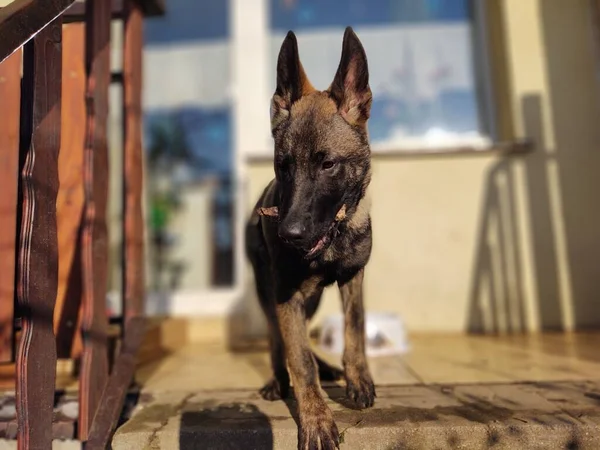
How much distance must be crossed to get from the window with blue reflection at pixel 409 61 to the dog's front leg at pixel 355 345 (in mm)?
2935

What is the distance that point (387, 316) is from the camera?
340cm

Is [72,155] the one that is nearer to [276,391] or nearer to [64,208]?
[64,208]

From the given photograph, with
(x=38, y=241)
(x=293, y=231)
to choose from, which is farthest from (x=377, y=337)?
(x=38, y=241)

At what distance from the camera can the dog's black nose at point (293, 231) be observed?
5.19 feet

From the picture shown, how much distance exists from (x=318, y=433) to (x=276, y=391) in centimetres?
55

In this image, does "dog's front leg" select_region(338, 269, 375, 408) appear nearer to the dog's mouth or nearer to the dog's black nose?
the dog's mouth

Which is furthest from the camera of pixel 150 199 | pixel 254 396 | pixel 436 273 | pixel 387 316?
pixel 150 199

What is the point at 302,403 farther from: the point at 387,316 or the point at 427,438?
the point at 387,316

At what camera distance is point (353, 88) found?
6.24 ft

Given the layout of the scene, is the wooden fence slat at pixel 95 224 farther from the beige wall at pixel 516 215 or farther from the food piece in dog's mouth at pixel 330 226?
the beige wall at pixel 516 215

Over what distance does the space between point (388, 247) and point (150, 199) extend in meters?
2.92

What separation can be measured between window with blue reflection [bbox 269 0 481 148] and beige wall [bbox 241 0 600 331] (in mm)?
554

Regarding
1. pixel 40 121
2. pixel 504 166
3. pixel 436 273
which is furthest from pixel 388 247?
pixel 40 121

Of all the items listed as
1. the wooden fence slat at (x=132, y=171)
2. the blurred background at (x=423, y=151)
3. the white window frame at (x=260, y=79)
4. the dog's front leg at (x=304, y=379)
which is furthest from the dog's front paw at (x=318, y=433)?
the white window frame at (x=260, y=79)
